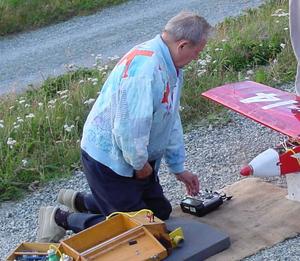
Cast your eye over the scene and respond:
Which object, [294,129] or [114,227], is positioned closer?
[114,227]

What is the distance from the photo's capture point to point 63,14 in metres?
14.5

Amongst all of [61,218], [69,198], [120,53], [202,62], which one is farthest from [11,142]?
[120,53]

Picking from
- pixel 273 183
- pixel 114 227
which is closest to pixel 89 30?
pixel 273 183

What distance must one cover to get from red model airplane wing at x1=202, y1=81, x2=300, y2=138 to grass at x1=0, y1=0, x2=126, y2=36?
28.2ft

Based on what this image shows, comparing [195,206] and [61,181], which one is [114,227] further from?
[61,181]

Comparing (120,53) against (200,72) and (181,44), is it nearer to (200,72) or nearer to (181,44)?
(200,72)

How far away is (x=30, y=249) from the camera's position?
15.4 feet

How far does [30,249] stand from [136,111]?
1.06 metres

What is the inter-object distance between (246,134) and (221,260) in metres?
2.23

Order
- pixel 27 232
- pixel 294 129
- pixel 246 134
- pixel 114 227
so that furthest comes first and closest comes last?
1. pixel 246 134
2. pixel 27 232
3. pixel 294 129
4. pixel 114 227

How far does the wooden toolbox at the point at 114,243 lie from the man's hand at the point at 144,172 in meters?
0.29

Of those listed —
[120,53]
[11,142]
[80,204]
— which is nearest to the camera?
[80,204]

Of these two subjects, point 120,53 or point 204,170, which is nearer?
point 204,170

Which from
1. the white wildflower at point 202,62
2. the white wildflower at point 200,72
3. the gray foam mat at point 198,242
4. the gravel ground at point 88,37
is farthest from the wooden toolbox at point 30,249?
the gravel ground at point 88,37
